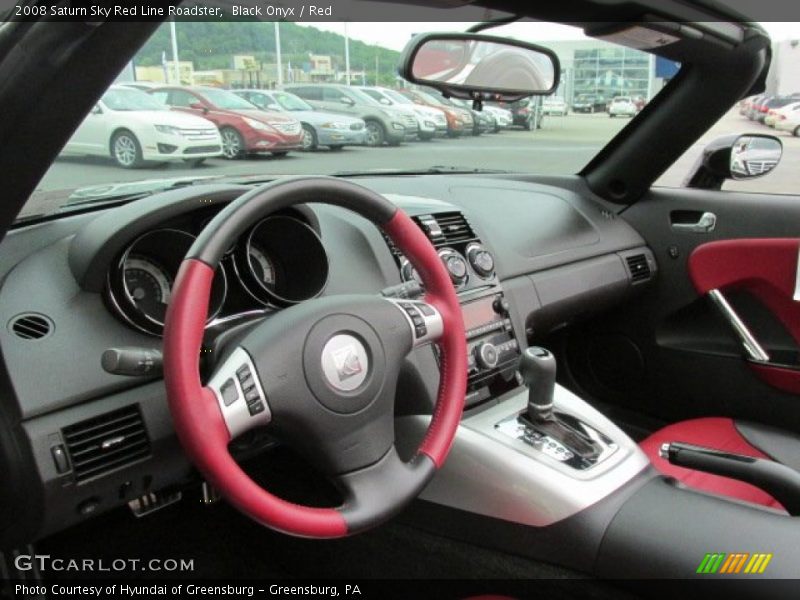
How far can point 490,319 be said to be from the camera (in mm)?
2004

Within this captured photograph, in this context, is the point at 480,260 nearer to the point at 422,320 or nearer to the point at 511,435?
the point at 511,435

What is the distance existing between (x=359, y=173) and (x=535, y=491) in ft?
4.54

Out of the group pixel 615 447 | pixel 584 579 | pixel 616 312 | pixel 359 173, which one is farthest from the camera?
pixel 616 312

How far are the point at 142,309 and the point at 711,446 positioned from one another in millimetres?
1571

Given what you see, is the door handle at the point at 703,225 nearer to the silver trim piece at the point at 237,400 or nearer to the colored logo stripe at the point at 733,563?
the colored logo stripe at the point at 733,563

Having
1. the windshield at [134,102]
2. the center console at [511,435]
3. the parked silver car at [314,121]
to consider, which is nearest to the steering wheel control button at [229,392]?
the center console at [511,435]

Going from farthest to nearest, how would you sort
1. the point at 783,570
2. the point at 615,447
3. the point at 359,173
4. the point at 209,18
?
the point at 359,173 → the point at 615,447 → the point at 209,18 → the point at 783,570

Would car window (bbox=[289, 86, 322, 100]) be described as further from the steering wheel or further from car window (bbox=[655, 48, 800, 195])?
car window (bbox=[655, 48, 800, 195])

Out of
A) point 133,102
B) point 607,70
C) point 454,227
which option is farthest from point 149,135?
point 607,70

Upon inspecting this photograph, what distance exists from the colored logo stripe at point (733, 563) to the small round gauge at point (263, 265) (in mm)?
1056

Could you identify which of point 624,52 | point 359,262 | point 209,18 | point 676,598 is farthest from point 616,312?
point 209,18

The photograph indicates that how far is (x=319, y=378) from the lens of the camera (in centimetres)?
122

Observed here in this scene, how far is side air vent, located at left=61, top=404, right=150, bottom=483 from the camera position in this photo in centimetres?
134

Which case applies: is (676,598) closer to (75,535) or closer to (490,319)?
(490,319)
